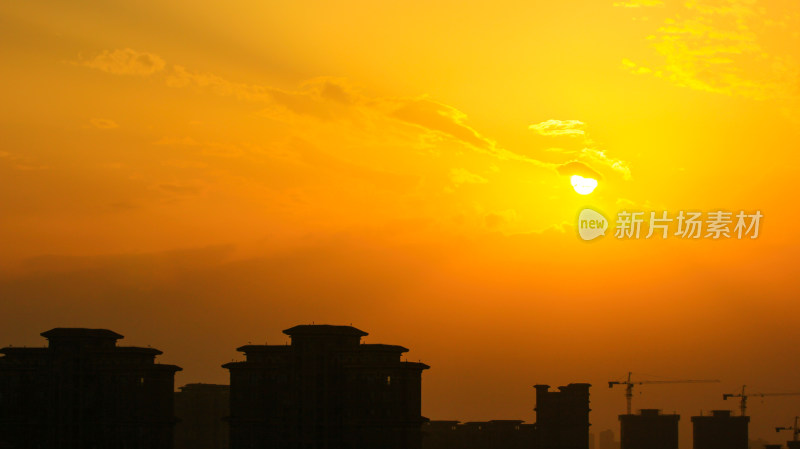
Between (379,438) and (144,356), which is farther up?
(144,356)

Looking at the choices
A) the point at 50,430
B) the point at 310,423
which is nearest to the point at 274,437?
the point at 310,423

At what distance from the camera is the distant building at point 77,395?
177 metres

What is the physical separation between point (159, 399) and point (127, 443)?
27.9 feet

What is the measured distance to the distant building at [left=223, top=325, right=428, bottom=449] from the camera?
568ft

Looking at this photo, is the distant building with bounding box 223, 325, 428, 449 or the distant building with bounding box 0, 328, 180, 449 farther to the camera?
the distant building with bounding box 0, 328, 180, 449

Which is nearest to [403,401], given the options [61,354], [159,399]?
[159,399]

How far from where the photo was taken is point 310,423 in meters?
175

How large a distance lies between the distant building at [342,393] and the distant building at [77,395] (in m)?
22.5

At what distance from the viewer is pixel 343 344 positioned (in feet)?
572

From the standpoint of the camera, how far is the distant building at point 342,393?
173 meters

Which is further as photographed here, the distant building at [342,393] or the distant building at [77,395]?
the distant building at [77,395]

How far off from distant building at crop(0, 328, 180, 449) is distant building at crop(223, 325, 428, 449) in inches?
885

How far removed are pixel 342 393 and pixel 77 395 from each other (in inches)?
1683

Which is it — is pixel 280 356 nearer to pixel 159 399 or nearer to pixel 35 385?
pixel 159 399
